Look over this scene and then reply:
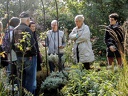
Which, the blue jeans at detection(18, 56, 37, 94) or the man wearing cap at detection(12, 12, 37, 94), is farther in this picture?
the blue jeans at detection(18, 56, 37, 94)

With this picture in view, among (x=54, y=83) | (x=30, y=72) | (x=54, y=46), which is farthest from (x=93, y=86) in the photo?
(x=54, y=46)

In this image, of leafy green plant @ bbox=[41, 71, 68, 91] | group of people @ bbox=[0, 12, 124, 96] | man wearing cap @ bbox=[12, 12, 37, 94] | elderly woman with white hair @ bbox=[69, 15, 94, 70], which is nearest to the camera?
man wearing cap @ bbox=[12, 12, 37, 94]

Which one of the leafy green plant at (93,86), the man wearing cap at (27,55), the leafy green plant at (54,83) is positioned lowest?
the leafy green plant at (54,83)

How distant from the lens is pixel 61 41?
19.4 feet

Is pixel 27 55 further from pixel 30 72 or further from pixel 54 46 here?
pixel 54 46

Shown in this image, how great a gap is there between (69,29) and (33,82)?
7051 mm

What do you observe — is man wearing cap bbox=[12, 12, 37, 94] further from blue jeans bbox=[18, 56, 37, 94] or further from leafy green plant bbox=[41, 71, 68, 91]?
leafy green plant bbox=[41, 71, 68, 91]

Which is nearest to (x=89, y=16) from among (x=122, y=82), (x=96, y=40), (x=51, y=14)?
(x=96, y=40)

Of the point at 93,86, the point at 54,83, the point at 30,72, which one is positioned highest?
the point at 30,72

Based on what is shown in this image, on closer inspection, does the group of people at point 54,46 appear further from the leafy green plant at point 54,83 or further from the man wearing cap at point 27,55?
the leafy green plant at point 54,83

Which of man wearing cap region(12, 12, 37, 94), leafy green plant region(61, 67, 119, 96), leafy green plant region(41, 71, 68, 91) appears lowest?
leafy green plant region(41, 71, 68, 91)

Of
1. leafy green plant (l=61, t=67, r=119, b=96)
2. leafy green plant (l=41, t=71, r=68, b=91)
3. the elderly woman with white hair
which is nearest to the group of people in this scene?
the elderly woman with white hair

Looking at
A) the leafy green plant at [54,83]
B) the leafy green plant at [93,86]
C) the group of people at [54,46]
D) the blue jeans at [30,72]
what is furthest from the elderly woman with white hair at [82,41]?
the blue jeans at [30,72]

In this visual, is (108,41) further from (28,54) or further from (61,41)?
(28,54)
